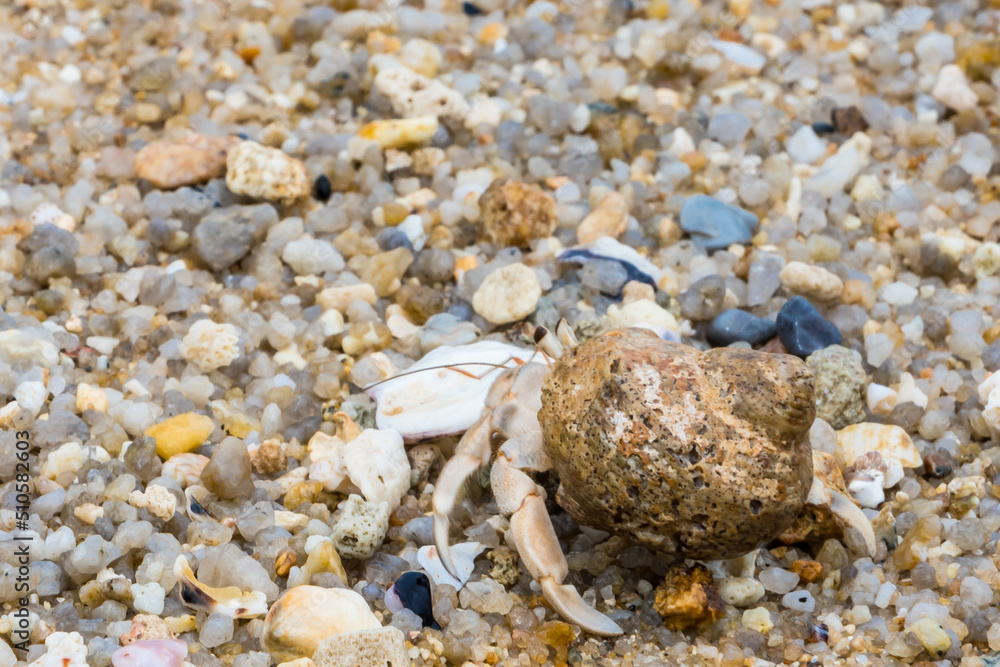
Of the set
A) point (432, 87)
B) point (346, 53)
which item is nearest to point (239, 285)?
point (432, 87)

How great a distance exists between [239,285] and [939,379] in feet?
8.64

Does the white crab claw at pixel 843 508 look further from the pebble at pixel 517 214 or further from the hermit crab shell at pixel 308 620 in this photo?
the pebble at pixel 517 214

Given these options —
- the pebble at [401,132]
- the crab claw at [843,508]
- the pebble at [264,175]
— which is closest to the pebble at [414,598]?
the crab claw at [843,508]

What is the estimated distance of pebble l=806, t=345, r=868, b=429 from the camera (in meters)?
2.81

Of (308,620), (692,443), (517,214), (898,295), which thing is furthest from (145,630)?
(898,295)

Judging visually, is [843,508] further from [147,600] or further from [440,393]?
[147,600]

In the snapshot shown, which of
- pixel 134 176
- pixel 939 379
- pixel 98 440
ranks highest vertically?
pixel 134 176

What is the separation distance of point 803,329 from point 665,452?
3.96 feet

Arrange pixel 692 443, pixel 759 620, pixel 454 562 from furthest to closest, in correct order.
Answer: pixel 454 562
pixel 759 620
pixel 692 443

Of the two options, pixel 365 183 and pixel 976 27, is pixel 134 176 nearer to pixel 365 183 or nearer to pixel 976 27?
pixel 365 183

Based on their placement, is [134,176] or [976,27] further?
[976,27]

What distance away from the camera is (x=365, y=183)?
385 centimetres

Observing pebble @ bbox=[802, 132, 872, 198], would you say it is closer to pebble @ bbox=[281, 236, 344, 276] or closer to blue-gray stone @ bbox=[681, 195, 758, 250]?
blue-gray stone @ bbox=[681, 195, 758, 250]

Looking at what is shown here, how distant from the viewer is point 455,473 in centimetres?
Answer: 244
